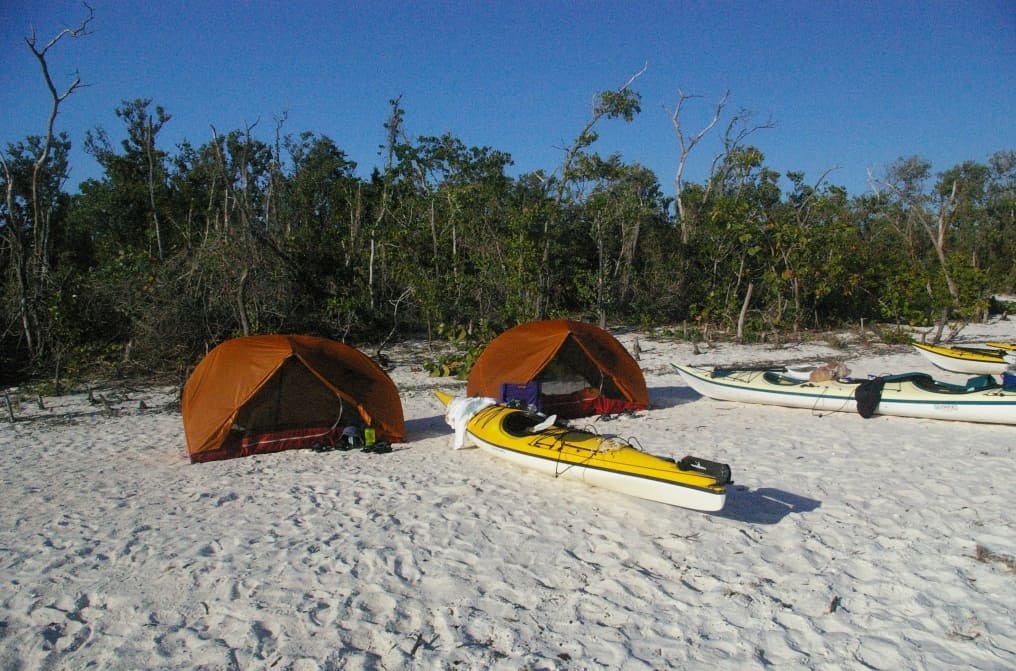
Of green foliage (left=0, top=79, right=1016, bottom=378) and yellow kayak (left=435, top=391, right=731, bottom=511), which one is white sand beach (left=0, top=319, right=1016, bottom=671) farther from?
green foliage (left=0, top=79, right=1016, bottom=378)

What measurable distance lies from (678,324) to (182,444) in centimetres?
1575

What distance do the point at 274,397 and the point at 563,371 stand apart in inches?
156

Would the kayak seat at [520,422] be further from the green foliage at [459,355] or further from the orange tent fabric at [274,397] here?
the green foliage at [459,355]

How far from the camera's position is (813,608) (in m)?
4.31

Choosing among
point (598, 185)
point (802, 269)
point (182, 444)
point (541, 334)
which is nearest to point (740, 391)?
point (541, 334)

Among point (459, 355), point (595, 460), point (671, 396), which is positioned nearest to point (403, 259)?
point (459, 355)

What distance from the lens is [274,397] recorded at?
7965mm

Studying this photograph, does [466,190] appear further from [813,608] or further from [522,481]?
[813,608]

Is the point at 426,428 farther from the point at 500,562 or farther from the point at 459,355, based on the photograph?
the point at 459,355

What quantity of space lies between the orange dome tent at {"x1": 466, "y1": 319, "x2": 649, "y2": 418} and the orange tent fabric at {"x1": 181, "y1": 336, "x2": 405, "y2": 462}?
1.76 meters

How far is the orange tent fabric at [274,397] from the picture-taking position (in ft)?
25.5

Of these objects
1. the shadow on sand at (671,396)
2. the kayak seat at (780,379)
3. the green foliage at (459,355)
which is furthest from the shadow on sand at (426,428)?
the kayak seat at (780,379)

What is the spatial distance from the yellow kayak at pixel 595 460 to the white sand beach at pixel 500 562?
0.27 meters

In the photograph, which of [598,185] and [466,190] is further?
[598,185]
